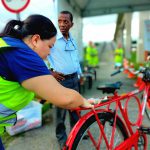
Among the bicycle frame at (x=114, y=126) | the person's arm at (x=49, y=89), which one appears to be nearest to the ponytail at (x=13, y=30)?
the person's arm at (x=49, y=89)

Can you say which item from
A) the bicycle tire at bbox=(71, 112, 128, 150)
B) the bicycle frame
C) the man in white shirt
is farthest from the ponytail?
the man in white shirt

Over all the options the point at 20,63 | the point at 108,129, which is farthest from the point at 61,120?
the point at 20,63

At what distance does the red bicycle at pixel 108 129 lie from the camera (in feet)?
8.80

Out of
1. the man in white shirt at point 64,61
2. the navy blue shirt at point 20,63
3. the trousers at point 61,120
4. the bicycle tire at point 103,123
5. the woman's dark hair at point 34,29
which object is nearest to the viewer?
the navy blue shirt at point 20,63

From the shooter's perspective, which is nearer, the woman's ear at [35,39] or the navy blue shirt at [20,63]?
the navy blue shirt at [20,63]

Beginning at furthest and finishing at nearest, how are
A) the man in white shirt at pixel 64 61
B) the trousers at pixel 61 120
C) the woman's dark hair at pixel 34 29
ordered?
1. the trousers at pixel 61 120
2. the man in white shirt at pixel 64 61
3. the woman's dark hair at pixel 34 29

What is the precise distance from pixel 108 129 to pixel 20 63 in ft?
5.03

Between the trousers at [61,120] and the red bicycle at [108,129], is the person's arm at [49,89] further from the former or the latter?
the trousers at [61,120]

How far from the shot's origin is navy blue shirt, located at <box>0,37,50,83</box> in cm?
178

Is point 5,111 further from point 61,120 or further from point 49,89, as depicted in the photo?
point 61,120

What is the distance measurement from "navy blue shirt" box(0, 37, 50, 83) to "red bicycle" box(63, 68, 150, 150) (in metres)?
0.96

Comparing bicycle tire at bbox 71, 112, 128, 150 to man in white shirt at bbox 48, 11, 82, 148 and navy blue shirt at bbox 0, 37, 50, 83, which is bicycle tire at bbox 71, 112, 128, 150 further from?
man in white shirt at bbox 48, 11, 82, 148

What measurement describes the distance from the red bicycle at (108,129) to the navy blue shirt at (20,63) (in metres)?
0.96

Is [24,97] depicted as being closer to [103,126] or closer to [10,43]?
[10,43]
